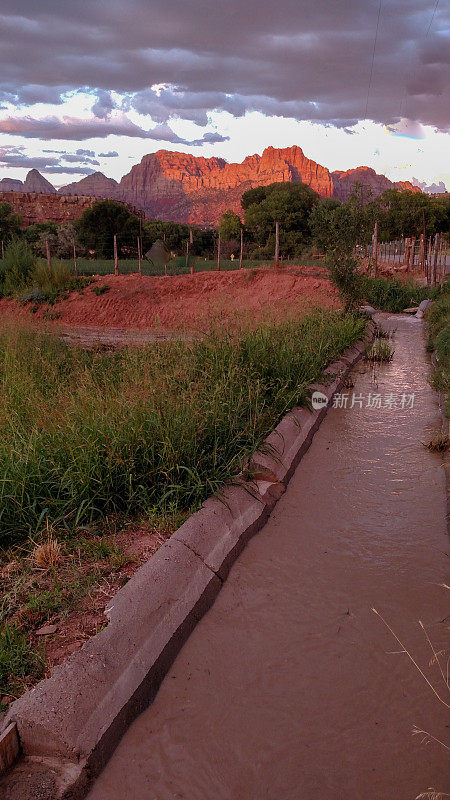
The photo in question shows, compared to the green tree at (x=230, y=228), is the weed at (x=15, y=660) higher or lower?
lower

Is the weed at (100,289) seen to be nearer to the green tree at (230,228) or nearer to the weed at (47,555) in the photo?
the weed at (47,555)

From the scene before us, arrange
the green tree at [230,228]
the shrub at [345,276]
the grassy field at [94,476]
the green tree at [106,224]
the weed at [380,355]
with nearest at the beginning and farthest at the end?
1. the grassy field at [94,476]
2. the weed at [380,355]
3. the shrub at [345,276]
4. the green tree at [106,224]
5. the green tree at [230,228]

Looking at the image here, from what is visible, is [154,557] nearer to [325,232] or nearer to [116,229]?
[325,232]

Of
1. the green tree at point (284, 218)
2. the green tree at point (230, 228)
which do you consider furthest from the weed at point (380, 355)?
the green tree at point (230, 228)

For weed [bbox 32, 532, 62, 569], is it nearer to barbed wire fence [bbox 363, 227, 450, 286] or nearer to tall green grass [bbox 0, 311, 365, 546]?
tall green grass [bbox 0, 311, 365, 546]

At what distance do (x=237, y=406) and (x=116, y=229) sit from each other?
51.2 meters

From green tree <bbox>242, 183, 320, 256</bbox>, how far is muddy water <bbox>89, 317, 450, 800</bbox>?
144ft

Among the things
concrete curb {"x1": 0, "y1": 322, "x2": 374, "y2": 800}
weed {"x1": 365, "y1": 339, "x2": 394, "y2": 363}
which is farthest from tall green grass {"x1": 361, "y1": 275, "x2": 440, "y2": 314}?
concrete curb {"x1": 0, "y1": 322, "x2": 374, "y2": 800}

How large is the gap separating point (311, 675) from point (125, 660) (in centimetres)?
89

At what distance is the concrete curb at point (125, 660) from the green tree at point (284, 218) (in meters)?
44.1

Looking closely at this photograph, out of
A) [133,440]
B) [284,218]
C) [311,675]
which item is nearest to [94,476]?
[133,440]

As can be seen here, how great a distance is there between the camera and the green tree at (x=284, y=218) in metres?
47.6

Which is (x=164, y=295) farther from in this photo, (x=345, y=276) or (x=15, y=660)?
(x=15, y=660)

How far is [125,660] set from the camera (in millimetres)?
2580
